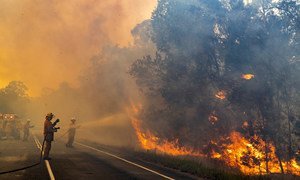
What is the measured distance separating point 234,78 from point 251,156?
5.87m

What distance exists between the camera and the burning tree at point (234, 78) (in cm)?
2423

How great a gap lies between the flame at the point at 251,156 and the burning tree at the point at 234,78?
7 centimetres

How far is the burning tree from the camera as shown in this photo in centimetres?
2423

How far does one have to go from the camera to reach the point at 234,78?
2525 cm

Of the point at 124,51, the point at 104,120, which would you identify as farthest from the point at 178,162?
the point at 104,120

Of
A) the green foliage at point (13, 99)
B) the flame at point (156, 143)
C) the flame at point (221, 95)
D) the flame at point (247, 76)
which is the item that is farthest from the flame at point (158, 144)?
the green foliage at point (13, 99)

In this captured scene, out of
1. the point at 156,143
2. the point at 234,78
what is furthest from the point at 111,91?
the point at 234,78

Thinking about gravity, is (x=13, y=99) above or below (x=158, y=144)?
above

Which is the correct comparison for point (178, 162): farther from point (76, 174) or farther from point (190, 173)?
point (76, 174)

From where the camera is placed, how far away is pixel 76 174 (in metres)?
12.2

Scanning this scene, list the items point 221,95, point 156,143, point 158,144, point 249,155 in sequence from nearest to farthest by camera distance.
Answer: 1. point 249,155
2. point 221,95
3. point 158,144
4. point 156,143

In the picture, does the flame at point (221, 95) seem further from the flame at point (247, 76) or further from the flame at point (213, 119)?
the flame at point (247, 76)

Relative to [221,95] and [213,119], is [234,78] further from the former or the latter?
[213,119]

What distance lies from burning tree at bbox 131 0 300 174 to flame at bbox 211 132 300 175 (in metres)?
0.07
